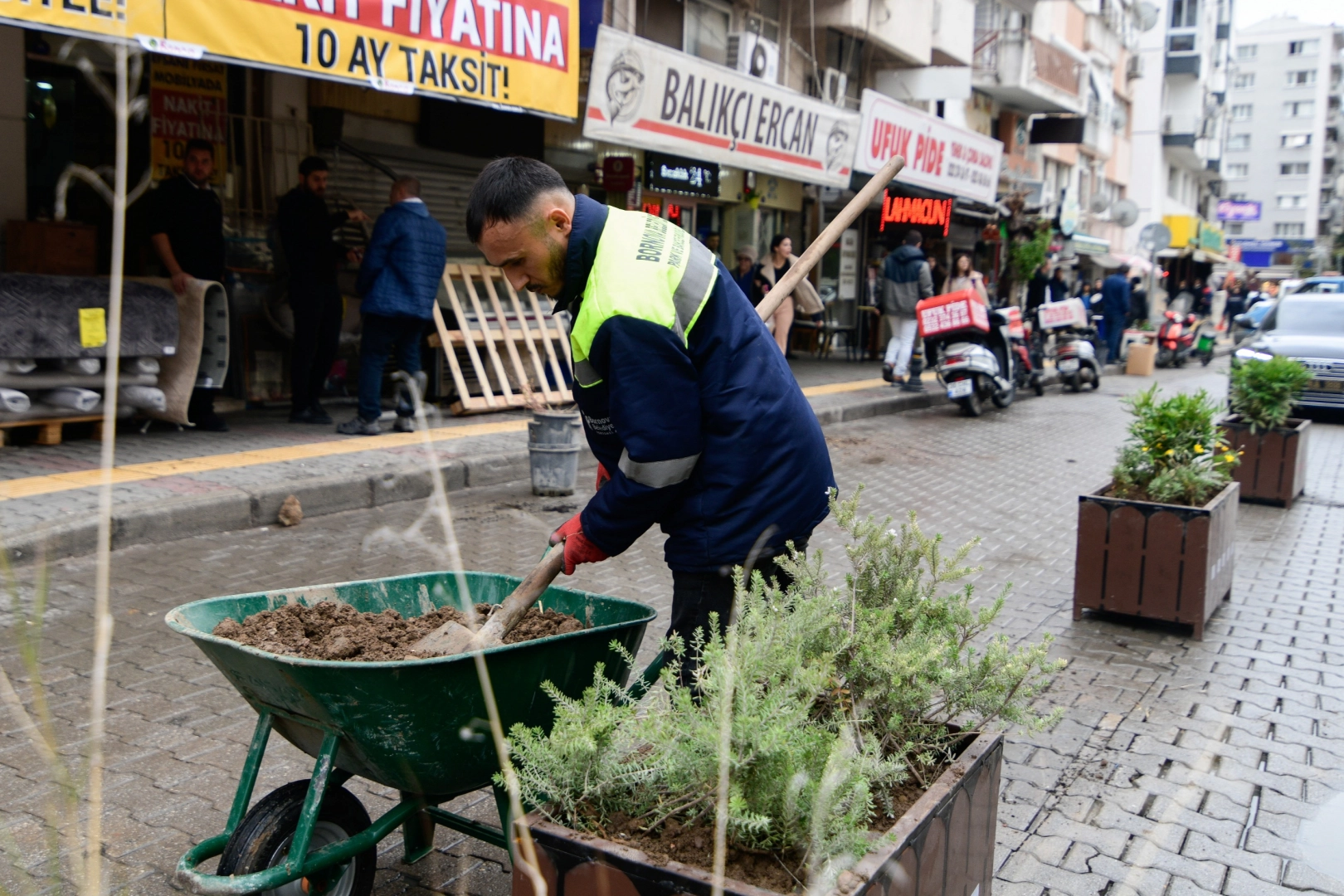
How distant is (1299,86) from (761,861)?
102500 millimetres

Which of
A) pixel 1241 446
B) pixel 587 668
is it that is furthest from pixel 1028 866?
pixel 1241 446

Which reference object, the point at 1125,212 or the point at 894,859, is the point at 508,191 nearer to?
the point at 894,859

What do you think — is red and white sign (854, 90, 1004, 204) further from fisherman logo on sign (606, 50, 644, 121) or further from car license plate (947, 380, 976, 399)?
fisherman logo on sign (606, 50, 644, 121)

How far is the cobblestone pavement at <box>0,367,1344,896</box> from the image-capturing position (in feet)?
9.92

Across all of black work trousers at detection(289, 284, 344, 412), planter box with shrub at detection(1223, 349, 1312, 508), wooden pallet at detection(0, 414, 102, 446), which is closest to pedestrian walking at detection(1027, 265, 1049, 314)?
planter box with shrub at detection(1223, 349, 1312, 508)

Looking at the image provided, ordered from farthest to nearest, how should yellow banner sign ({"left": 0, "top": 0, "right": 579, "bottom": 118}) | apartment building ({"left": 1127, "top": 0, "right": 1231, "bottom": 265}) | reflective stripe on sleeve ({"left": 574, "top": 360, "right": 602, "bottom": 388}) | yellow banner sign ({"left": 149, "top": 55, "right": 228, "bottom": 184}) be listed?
apartment building ({"left": 1127, "top": 0, "right": 1231, "bottom": 265})
yellow banner sign ({"left": 149, "top": 55, "right": 228, "bottom": 184})
yellow banner sign ({"left": 0, "top": 0, "right": 579, "bottom": 118})
reflective stripe on sleeve ({"left": 574, "top": 360, "right": 602, "bottom": 388})

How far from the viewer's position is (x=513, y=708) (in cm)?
237

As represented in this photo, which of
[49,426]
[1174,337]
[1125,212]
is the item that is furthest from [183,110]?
[1125,212]

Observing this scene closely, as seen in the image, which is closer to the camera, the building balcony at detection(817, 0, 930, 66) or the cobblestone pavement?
the cobblestone pavement

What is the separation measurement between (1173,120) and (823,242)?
2008 inches

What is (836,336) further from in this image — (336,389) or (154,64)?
(154,64)

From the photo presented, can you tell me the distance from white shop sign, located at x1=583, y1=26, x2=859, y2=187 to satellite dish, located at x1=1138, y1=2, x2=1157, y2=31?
101ft

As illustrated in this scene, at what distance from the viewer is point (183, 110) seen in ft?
30.9

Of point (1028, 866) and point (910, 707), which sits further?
point (1028, 866)
